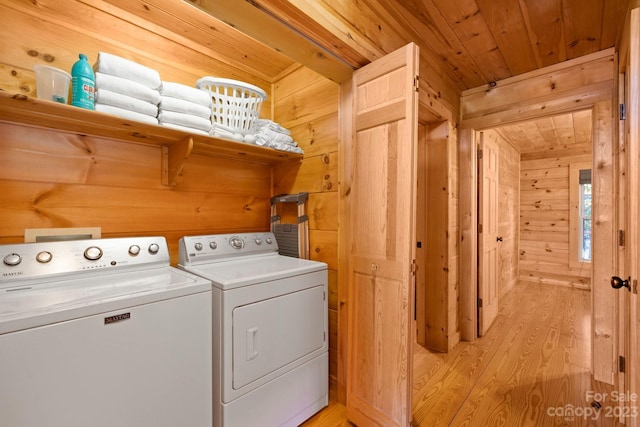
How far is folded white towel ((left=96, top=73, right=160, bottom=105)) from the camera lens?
49.4 inches

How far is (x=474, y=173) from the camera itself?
8.49 feet

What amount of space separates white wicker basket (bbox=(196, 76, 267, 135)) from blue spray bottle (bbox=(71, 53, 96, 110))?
535 millimetres

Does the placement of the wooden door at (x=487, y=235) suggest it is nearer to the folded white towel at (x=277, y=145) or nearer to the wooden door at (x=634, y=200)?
the wooden door at (x=634, y=200)

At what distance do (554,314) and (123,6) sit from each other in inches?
188

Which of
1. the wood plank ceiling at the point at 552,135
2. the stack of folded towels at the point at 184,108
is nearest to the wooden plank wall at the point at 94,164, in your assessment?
the stack of folded towels at the point at 184,108

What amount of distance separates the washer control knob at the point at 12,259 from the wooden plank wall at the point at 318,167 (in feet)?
4.63

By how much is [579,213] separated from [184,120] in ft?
19.0

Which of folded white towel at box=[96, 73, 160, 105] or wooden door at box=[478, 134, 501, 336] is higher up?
folded white towel at box=[96, 73, 160, 105]

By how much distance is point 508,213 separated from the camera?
4359 mm

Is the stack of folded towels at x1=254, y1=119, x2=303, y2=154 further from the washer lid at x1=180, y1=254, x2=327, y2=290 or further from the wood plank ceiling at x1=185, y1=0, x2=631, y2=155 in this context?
the washer lid at x1=180, y1=254, x2=327, y2=290

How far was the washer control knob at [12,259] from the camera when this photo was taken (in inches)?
41.9

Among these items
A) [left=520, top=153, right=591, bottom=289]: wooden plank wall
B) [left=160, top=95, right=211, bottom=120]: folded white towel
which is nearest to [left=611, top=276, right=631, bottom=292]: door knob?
[left=160, top=95, right=211, bottom=120]: folded white towel

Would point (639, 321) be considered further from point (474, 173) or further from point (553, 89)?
point (553, 89)

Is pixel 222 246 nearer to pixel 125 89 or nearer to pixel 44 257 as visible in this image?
pixel 44 257
